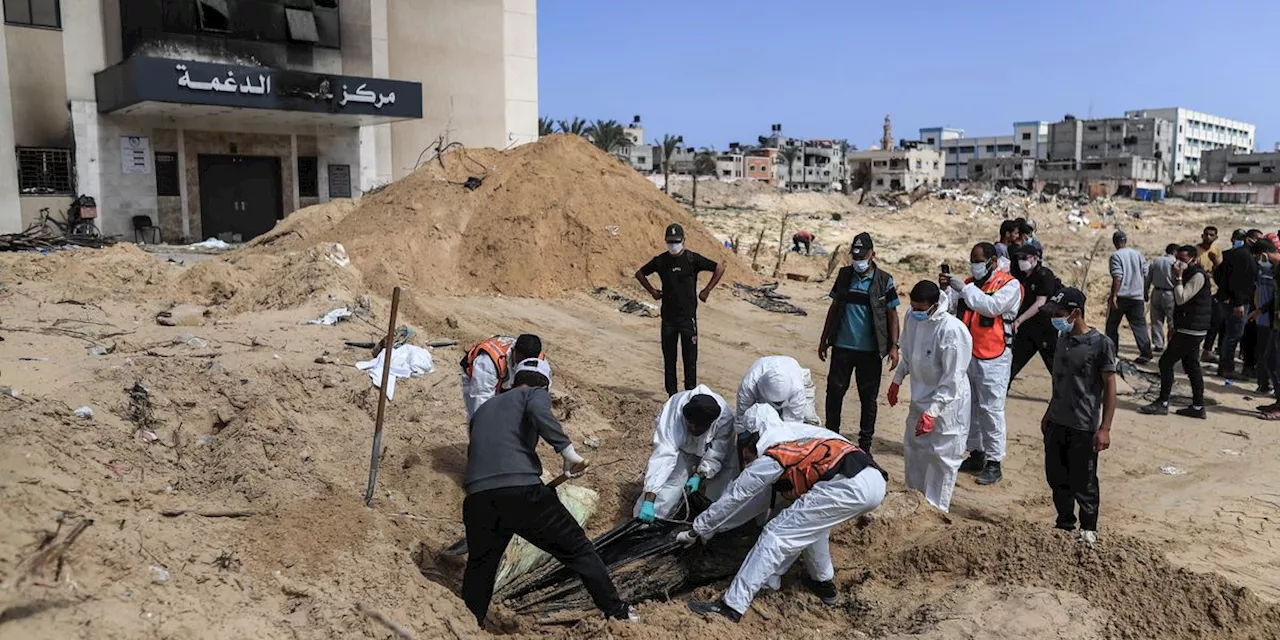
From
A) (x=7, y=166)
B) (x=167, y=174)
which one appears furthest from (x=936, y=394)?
(x=7, y=166)

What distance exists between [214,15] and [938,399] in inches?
748

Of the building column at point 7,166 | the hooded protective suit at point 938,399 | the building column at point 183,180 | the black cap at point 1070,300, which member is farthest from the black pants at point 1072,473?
the building column at point 7,166

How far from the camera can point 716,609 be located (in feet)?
14.7

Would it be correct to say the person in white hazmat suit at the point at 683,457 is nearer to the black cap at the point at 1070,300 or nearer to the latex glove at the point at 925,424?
the latex glove at the point at 925,424

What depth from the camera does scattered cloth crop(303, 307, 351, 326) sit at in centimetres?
906

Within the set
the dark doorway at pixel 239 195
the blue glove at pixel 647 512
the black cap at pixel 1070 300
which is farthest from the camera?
the dark doorway at pixel 239 195

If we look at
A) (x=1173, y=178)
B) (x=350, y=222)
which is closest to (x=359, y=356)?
(x=350, y=222)

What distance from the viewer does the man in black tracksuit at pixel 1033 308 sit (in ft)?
24.9

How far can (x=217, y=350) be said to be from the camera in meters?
7.63

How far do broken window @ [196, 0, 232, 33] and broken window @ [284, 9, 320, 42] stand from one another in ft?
4.32

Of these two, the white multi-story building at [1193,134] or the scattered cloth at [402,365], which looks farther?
the white multi-story building at [1193,134]

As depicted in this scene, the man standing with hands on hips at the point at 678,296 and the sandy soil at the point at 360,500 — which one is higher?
the man standing with hands on hips at the point at 678,296

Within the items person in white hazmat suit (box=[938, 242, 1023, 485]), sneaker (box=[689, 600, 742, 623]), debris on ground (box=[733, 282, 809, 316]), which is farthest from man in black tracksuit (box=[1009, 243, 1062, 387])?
debris on ground (box=[733, 282, 809, 316])

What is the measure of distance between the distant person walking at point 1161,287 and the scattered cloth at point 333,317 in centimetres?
909
